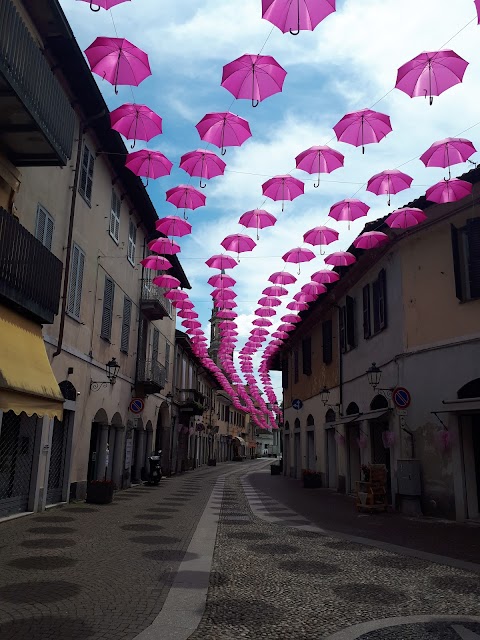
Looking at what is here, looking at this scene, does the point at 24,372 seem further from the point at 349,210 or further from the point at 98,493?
the point at 349,210

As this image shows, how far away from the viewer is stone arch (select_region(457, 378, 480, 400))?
41.2ft

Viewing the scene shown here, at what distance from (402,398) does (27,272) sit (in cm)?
927

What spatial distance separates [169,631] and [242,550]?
4125mm

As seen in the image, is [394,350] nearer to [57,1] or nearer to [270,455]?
[57,1]

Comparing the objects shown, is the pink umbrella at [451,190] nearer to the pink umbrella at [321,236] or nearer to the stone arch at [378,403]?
the pink umbrella at [321,236]

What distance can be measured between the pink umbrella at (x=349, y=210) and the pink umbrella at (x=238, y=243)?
2.70 m

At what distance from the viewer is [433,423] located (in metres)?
13.5

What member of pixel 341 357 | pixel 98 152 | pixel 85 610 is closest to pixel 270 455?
pixel 341 357

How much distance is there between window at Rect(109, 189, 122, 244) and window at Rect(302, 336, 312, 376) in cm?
1231

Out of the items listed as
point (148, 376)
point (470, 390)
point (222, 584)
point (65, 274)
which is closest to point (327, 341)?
point (148, 376)

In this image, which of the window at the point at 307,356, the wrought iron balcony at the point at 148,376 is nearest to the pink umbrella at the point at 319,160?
the wrought iron balcony at the point at 148,376

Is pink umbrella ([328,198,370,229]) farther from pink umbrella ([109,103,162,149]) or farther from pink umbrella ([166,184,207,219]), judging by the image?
pink umbrella ([109,103,162,149])

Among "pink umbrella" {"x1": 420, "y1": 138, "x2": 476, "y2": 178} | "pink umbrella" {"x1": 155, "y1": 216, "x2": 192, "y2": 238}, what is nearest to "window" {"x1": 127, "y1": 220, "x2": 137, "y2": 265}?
"pink umbrella" {"x1": 155, "y1": 216, "x2": 192, "y2": 238}

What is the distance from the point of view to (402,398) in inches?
527
